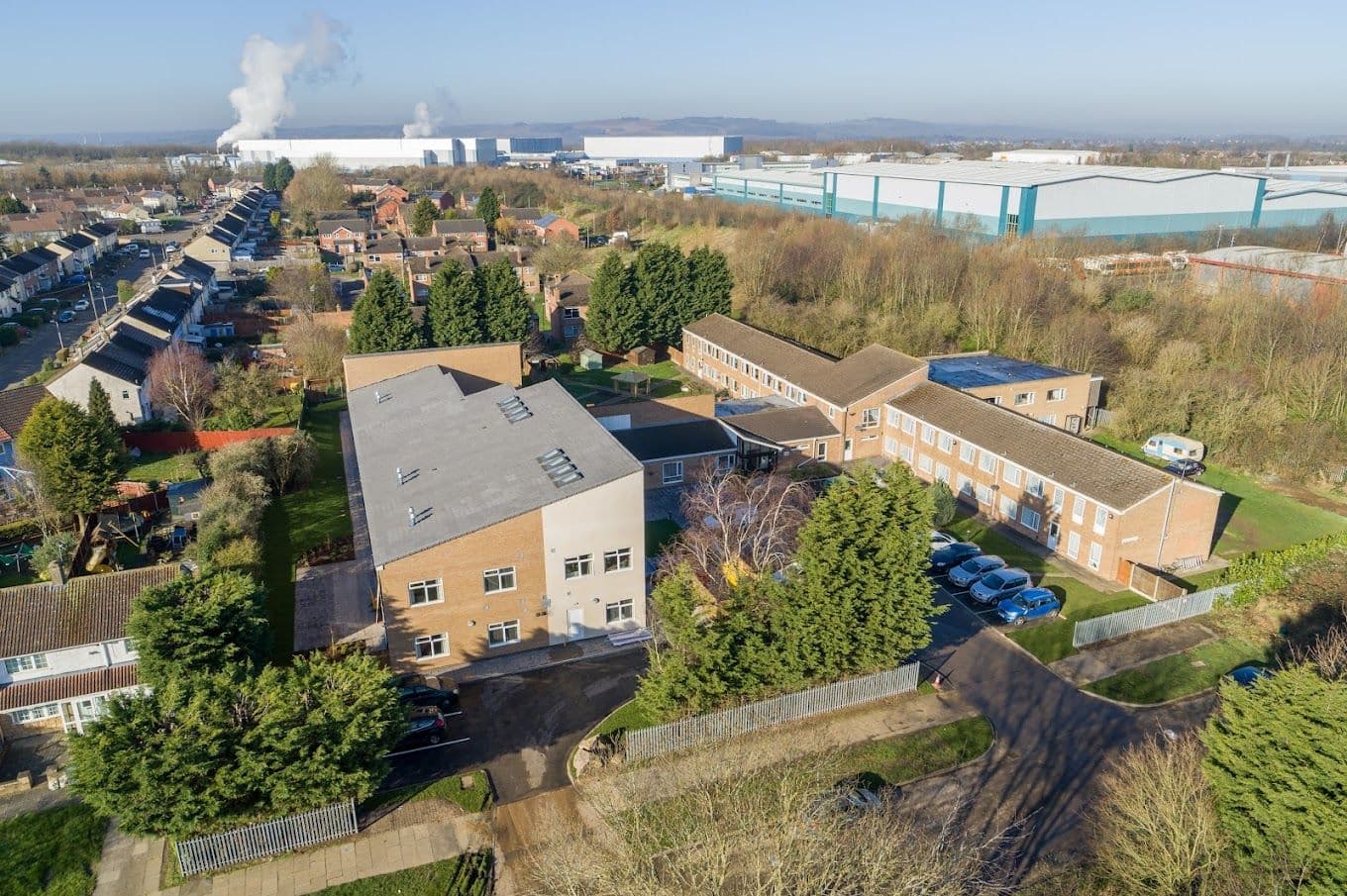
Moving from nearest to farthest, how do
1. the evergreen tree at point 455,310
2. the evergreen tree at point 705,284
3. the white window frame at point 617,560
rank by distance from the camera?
1. the white window frame at point 617,560
2. the evergreen tree at point 455,310
3. the evergreen tree at point 705,284

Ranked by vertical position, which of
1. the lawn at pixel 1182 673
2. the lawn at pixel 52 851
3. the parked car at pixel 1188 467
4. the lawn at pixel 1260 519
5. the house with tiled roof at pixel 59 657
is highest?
the house with tiled roof at pixel 59 657

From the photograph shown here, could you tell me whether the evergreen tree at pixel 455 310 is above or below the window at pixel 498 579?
above

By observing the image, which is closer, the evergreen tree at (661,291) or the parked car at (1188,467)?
the parked car at (1188,467)

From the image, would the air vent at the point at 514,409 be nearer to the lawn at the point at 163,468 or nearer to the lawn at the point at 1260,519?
the lawn at the point at 163,468

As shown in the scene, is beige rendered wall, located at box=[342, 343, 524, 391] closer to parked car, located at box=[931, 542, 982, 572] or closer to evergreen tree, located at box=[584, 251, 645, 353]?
evergreen tree, located at box=[584, 251, 645, 353]

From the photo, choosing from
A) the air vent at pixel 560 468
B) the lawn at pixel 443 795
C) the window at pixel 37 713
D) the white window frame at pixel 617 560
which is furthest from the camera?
the white window frame at pixel 617 560

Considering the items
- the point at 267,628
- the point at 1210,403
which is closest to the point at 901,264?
the point at 1210,403

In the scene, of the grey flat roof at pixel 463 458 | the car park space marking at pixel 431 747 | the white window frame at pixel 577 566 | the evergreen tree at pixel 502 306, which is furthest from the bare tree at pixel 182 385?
the car park space marking at pixel 431 747

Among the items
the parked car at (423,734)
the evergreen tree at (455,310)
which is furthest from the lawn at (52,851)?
the evergreen tree at (455,310)
